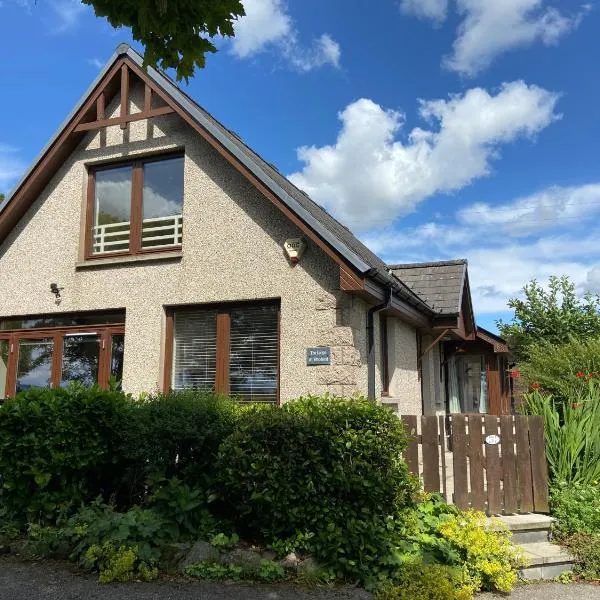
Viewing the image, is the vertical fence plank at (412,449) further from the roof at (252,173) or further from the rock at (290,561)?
the roof at (252,173)

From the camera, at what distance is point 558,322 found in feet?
76.3

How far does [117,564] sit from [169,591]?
577 millimetres

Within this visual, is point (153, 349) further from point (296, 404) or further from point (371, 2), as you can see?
point (371, 2)

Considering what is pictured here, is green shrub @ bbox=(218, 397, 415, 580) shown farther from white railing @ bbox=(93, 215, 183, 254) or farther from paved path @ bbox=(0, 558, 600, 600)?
white railing @ bbox=(93, 215, 183, 254)

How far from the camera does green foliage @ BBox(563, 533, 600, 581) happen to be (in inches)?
211

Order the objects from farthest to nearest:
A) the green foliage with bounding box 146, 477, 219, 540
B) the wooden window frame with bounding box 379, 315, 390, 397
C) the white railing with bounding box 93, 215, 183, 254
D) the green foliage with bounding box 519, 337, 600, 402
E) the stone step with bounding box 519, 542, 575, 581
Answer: the white railing with bounding box 93, 215, 183, 254 → the wooden window frame with bounding box 379, 315, 390, 397 → the green foliage with bounding box 519, 337, 600, 402 → the green foliage with bounding box 146, 477, 219, 540 → the stone step with bounding box 519, 542, 575, 581

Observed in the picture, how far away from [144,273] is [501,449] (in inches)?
233

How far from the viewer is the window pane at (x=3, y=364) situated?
10156 mm

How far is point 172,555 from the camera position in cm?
527

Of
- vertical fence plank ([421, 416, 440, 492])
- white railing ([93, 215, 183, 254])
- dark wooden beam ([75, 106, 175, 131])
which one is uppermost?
dark wooden beam ([75, 106, 175, 131])

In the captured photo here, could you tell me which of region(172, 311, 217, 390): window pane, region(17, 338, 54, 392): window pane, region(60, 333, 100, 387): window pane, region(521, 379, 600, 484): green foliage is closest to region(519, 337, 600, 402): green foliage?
region(521, 379, 600, 484): green foliage

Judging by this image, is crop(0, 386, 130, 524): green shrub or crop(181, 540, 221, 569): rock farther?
crop(0, 386, 130, 524): green shrub

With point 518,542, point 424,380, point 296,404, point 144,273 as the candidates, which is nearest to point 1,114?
point 144,273

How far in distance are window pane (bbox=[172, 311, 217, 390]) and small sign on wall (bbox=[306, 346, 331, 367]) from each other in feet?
5.32
